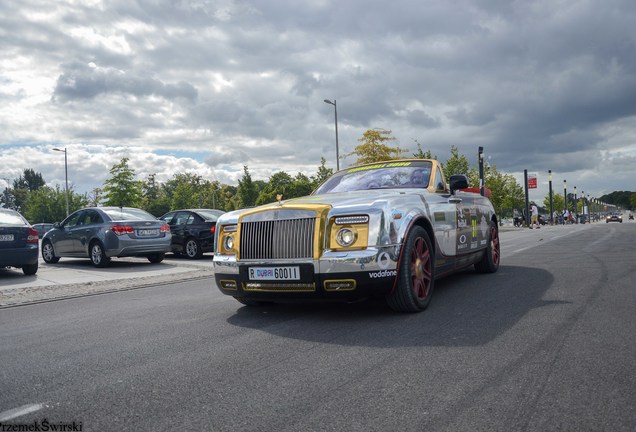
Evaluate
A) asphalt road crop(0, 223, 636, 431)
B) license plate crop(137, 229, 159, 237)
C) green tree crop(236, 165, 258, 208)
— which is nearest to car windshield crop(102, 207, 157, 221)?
license plate crop(137, 229, 159, 237)

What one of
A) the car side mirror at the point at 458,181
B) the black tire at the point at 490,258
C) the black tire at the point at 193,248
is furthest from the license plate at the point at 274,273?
the black tire at the point at 193,248

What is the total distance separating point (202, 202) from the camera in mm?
89062

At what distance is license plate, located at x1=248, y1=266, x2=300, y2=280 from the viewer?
4.67 m

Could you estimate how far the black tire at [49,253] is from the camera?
45.6 feet

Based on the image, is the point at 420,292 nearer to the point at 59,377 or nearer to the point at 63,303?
the point at 59,377

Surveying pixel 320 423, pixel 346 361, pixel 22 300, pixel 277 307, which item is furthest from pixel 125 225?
pixel 320 423

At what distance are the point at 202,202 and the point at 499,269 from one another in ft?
274

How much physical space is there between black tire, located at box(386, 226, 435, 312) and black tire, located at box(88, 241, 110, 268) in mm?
9132

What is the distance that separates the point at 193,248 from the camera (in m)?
14.6

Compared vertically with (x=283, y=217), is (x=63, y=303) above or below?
below

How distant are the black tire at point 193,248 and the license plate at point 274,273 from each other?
10.00 meters

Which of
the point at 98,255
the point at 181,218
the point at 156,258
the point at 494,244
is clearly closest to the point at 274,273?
the point at 494,244

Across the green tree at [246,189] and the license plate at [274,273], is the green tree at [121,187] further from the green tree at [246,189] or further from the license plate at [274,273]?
the license plate at [274,273]

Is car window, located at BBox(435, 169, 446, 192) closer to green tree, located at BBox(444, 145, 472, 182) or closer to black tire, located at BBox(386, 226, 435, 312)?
black tire, located at BBox(386, 226, 435, 312)
